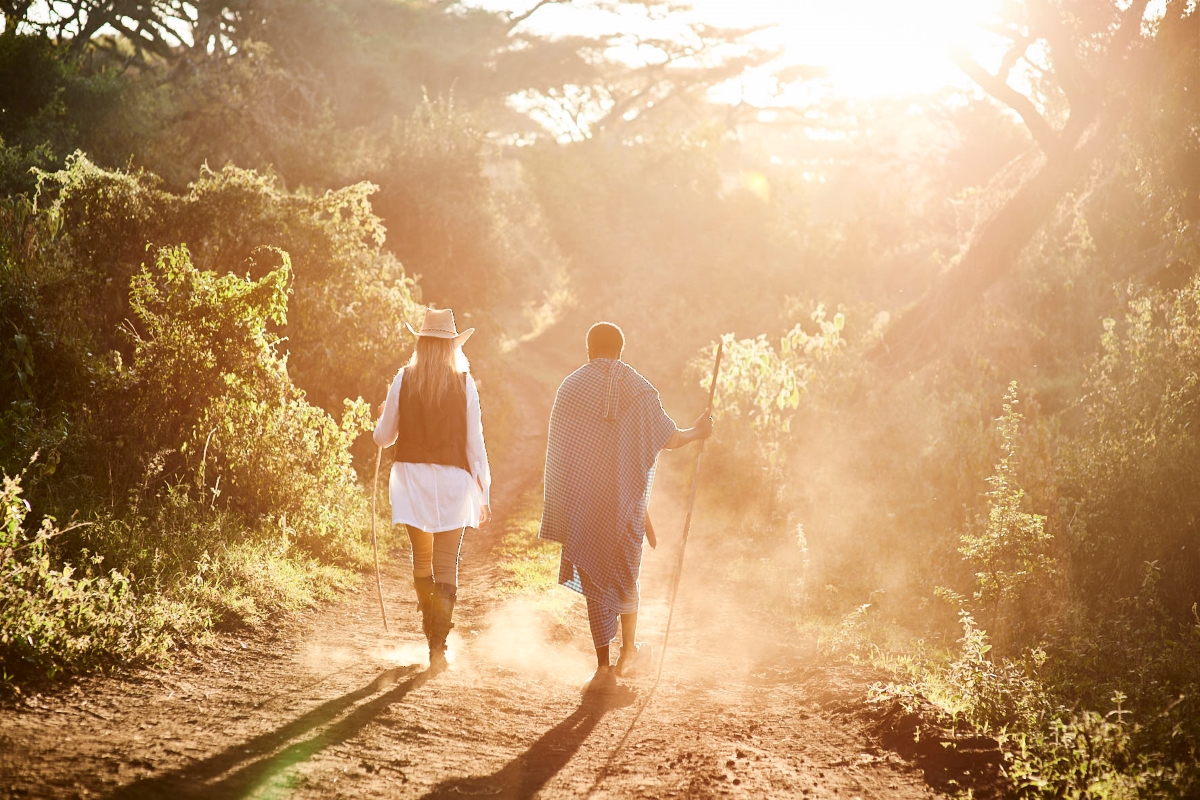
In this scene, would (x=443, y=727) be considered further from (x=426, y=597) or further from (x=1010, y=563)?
(x=1010, y=563)

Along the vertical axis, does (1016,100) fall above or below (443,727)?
above

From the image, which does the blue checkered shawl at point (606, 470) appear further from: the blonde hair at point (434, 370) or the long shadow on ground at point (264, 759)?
the long shadow on ground at point (264, 759)

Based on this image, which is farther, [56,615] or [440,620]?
[440,620]

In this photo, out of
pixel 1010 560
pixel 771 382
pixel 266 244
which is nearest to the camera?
pixel 1010 560

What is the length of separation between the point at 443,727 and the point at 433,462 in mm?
1733

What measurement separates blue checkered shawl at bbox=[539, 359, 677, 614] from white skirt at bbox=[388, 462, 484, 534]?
2.16 ft

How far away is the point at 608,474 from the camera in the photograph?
6.33 metres

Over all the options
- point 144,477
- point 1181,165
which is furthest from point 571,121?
point 144,477

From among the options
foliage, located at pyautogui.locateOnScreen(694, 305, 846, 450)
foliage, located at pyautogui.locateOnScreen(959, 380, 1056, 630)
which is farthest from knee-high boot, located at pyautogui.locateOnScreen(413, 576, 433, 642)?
foliage, located at pyautogui.locateOnScreen(694, 305, 846, 450)

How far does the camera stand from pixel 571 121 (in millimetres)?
34781

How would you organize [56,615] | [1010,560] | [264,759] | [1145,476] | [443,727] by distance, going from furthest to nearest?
1. [1145,476]
2. [1010,560]
3. [56,615]
4. [443,727]
5. [264,759]

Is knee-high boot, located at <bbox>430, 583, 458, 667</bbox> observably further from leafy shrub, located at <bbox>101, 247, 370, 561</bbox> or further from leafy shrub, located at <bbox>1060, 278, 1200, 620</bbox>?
leafy shrub, located at <bbox>1060, 278, 1200, 620</bbox>

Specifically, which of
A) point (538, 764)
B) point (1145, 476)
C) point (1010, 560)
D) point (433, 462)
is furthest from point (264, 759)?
point (1145, 476)

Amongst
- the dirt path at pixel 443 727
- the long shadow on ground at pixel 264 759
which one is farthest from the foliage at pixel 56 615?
the long shadow on ground at pixel 264 759
